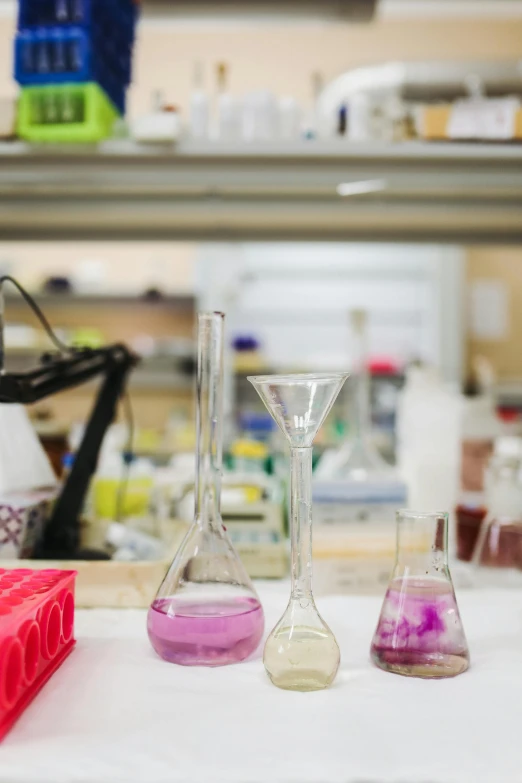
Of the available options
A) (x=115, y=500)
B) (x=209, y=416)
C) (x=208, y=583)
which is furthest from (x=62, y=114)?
(x=208, y=583)

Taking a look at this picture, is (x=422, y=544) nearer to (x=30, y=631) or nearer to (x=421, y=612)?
(x=421, y=612)

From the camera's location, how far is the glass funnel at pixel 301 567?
654 millimetres

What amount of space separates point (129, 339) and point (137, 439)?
256cm

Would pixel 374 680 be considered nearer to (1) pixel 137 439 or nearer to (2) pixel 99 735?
(2) pixel 99 735

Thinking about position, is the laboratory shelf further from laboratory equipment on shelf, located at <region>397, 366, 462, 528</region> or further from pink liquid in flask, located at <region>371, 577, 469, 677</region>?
pink liquid in flask, located at <region>371, 577, 469, 677</region>

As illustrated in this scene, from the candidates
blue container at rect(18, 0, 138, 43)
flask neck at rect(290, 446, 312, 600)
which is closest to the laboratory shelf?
blue container at rect(18, 0, 138, 43)

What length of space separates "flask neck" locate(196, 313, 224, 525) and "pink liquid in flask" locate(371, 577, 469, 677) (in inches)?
7.8

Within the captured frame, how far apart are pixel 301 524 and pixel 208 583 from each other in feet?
0.44

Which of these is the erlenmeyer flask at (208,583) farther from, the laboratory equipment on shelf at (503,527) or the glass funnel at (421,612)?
the laboratory equipment on shelf at (503,527)

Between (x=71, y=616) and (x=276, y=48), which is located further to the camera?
(x=276, y=48)

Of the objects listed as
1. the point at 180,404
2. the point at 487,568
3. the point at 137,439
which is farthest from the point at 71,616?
the point at 180,404

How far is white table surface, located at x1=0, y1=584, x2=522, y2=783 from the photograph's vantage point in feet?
1.71

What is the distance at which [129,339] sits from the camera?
4922 mm

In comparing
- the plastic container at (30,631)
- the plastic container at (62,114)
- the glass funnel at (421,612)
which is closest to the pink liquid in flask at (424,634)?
the glass funnel at (421,612)
